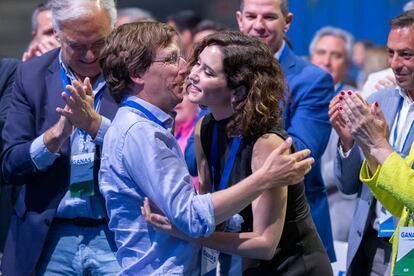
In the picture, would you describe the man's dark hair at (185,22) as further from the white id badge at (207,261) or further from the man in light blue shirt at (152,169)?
the white id badge at (207,261)

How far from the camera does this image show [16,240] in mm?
4488

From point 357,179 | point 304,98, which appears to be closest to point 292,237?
point 357,179

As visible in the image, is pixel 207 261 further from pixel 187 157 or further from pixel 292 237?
pixel 187 157

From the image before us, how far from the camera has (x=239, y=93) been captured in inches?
152

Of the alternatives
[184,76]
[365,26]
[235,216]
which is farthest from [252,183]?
[365,26]

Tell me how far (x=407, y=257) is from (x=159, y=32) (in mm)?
1362

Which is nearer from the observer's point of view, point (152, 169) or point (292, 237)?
point (152, 169)

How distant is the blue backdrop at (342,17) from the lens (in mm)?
8938

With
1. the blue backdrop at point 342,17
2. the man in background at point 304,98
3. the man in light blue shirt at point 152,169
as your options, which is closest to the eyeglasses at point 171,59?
the man in light blue shirt at point 152,169

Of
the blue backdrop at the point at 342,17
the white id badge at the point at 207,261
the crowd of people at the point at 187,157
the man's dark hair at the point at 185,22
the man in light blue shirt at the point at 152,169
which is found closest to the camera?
the man in light blue shirt at the point at 152,169

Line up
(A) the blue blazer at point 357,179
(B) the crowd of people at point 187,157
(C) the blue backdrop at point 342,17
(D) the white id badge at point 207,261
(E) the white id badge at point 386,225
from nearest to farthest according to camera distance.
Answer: (B) the crowd of people at point 187,157 < (D) the white id badge at point 207,261 < (E) the white id badge at point 386,225 < (A) the blue blazer at point 357,179 < (C) the blue backdrop at point 342,17

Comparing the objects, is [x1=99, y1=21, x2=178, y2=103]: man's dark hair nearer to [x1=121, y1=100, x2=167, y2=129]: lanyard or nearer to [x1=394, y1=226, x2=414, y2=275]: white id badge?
[x1=121, y1=100, x2=167, y2=129]: lanyard

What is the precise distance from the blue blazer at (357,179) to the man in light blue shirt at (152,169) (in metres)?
1.29

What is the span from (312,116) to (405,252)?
1.26 meters
